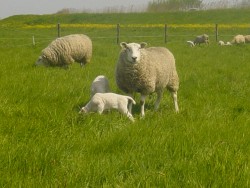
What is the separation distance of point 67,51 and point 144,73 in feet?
19.1

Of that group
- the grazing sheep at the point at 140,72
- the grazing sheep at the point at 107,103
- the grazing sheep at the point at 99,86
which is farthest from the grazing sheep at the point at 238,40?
the grazing sheep at the point at 107,103

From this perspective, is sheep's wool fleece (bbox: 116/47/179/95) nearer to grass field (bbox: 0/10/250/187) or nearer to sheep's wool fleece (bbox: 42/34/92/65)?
grass field (bbox: 0/10/250/187)

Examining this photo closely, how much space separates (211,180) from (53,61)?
8.84 metres

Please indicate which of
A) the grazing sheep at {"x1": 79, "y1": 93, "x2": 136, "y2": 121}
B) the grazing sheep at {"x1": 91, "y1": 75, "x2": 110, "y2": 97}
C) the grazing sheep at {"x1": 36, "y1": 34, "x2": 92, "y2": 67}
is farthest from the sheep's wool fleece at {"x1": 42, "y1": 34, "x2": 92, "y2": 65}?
the grazing sheep at {"x1": 79, "y1": 93, "x2": 136, "y2": 121}

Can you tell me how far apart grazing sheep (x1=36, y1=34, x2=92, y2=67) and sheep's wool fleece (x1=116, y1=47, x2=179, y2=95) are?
16.2 ft

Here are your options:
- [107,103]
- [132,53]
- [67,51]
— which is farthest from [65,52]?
[107,103]

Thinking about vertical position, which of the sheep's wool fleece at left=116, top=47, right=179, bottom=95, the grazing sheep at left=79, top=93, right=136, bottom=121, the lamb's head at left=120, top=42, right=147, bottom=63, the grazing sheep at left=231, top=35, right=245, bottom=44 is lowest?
the grazing sheep at left=231, top=35, right=245, bottom=44

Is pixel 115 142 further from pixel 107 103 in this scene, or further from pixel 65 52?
pixel 65 52

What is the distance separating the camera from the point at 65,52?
36.1 ft

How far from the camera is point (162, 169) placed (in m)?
2.93

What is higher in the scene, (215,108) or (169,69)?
(169,69)

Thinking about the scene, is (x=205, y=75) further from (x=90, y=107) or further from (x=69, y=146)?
(x=69, y=146)

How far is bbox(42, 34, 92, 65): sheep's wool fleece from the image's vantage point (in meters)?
10.8

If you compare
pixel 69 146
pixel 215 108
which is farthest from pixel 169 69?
pixel 69 146
